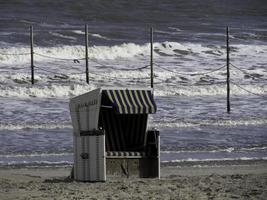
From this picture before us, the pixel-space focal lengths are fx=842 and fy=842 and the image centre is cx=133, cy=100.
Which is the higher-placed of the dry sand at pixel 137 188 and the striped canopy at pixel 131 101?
the striped canopy at pixel 131 101

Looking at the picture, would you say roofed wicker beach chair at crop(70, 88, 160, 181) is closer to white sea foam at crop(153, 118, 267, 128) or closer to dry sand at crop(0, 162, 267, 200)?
dry sand at crop(0, 162, 267, 200)

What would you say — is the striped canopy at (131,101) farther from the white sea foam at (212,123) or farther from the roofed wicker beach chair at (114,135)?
the white sea foam at (212,123)

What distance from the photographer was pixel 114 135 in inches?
544

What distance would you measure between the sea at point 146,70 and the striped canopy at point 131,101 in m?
3.99

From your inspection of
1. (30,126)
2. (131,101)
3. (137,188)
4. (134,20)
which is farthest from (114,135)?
(134,20)

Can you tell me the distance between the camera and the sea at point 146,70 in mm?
19422

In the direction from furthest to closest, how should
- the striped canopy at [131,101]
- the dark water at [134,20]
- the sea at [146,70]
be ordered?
1. the dark water at [134,20]
2. the sea at [146,70]
3. the striped canopy at [131,101]

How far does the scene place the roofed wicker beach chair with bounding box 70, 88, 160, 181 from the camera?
42.3ft

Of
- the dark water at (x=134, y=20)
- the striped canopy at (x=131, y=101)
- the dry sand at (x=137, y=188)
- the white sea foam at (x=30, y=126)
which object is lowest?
the dry sand at (x=137, y=188)

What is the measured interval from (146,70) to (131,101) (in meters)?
20.6

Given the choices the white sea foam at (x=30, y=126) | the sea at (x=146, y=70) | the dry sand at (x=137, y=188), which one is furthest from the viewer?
the white sea foam at (x=30, y=126)

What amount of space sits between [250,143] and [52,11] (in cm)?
2932

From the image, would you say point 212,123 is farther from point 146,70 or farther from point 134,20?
point 134,20

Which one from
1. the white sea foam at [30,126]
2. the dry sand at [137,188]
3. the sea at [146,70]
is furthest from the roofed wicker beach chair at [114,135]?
the white sea foam at [30,126]
